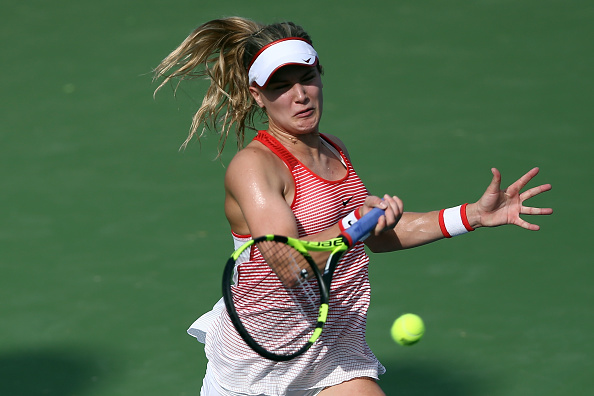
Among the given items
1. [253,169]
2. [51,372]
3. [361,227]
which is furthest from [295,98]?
[51,372]

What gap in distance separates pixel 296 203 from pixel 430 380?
204 centimetres

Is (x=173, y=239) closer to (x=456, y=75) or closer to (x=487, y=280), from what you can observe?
(x=487, y=280)

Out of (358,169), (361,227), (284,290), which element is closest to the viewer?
(361,227)

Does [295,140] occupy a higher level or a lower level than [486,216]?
higher

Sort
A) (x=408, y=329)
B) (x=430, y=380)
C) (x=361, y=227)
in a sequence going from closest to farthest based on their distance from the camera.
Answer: (x=361, y=227)
(x=408, y=329)
(x=430, y=380)

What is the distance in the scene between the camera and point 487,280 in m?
5.82

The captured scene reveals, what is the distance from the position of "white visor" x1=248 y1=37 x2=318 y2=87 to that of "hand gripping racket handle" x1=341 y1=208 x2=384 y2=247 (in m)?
0.67

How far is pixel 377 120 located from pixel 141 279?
253cm

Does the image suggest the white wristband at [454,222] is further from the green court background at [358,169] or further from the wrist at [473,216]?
the green court background at [358,169]

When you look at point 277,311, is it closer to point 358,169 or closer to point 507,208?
point 507,208

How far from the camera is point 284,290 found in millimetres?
3494

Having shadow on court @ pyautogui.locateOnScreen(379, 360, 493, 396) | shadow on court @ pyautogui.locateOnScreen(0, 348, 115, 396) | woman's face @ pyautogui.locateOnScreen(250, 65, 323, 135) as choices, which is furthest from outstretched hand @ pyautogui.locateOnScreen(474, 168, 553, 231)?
shadow on court @ pyautogui.locateOnScreen(0, 348, 115, 396)

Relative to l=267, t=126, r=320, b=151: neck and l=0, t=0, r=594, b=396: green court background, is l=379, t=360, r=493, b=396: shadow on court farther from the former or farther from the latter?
l=267, t=126, r=320, b=151: neck

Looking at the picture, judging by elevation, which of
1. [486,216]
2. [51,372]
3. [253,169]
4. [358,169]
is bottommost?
[486,216]
